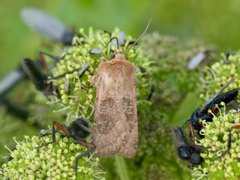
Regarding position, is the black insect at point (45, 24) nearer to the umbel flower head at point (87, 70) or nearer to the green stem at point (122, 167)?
the umbel flower head at point (87, 70)

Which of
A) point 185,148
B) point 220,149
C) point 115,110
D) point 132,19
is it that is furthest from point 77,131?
point 132,19

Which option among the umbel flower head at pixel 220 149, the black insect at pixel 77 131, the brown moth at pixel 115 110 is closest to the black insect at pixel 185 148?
the umbel flower head at pixel 220 149

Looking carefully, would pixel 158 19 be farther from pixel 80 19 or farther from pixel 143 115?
pixel 143 115

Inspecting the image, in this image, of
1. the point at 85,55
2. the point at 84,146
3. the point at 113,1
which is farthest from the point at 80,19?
the point at 84,146

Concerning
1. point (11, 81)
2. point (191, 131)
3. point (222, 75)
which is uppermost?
point (11, 81)

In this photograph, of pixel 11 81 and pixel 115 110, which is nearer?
pixel 115 110

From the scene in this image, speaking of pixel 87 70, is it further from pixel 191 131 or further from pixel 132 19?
pixel 132 19

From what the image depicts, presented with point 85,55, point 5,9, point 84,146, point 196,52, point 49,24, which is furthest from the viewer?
point 5,9
